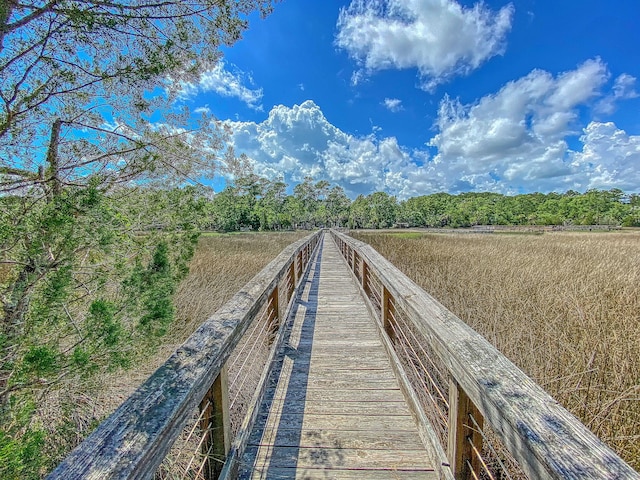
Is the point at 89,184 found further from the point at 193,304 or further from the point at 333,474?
the point at 193,304

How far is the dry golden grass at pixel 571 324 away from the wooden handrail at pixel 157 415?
2.24 metres

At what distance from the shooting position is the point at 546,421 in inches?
32.2

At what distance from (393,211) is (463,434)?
8006cm

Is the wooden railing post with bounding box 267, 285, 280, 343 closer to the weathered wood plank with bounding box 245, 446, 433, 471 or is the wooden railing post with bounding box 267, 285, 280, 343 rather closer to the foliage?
the foliage

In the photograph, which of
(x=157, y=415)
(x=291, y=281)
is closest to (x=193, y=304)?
(x=291, y=281)

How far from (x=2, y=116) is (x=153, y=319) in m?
1.55

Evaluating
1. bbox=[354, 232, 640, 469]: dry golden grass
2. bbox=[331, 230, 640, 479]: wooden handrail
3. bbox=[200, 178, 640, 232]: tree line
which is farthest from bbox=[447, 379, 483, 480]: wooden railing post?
bbox=[200, 178, 640, 232]: tree line

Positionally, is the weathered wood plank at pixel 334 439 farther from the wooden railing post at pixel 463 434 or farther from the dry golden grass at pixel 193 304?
the dry golden grass at pixel 193 304

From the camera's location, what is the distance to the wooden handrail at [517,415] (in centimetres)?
68

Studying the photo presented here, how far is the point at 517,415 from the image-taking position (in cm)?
86

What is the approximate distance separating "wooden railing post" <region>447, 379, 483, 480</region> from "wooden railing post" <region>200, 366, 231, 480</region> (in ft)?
3.56

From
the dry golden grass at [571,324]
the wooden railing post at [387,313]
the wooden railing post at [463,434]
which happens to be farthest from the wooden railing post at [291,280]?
the wooden railing post at [463,434]

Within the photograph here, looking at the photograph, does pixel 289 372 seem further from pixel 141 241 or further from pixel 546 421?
pixel 546 421

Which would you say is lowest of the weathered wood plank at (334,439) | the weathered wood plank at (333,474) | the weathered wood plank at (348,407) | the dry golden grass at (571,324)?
the weathered wood plank at (333,474)
